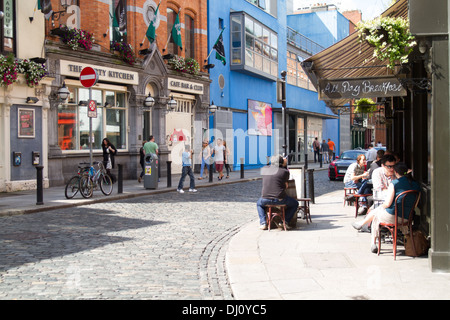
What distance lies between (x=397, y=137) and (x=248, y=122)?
19.6 m

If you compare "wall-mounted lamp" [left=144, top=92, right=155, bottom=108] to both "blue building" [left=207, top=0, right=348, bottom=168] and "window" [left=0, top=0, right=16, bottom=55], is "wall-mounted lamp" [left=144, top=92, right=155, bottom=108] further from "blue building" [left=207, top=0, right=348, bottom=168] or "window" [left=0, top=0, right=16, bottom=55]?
"window" [left=0, top=0, right=16, bottom=55]

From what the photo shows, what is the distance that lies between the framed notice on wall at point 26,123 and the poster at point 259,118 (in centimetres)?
1730

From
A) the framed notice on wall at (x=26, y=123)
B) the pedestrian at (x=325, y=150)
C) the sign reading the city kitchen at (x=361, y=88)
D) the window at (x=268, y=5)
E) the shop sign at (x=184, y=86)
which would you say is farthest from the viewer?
the pedestrian at (x=325, y=150)

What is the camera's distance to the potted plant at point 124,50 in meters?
20.9

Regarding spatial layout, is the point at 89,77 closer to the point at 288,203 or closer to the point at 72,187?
the point at 72,187

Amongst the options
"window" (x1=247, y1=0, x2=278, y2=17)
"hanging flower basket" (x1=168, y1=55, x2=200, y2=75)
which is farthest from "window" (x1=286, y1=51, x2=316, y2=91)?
"hanging flower basket" (x1=168, y1=55, x2=200, y2=75)

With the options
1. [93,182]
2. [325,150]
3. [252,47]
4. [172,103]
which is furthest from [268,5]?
[93,182]

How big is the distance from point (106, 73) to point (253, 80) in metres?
14.4

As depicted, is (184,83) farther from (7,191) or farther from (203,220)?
(203,220)

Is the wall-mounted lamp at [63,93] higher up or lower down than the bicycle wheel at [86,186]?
higher up

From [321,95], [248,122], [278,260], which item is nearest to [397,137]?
[321,95]

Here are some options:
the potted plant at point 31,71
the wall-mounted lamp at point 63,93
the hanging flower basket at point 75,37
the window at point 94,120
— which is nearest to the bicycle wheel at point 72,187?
the potted plant at point 31,71

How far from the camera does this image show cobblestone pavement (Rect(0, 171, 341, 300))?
18.4 feet

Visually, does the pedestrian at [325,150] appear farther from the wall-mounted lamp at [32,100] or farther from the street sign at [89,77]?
the street sign at [89,77]
